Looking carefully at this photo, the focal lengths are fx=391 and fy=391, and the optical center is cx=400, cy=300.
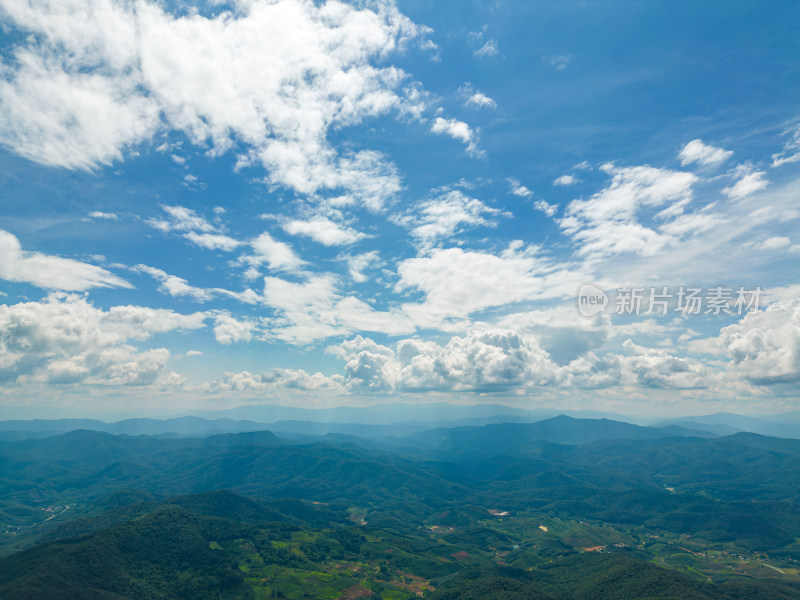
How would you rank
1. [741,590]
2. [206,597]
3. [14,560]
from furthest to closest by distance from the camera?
1. [741,590]
2. [206,597]
3. [14,560]

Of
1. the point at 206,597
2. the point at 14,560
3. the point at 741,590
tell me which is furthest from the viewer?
the point at 741,590

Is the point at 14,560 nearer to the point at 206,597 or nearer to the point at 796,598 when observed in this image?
the point at 206,597

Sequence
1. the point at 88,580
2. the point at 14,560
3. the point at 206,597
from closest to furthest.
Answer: the point at 88,580 → the point at 14,560 → the point at 206,597

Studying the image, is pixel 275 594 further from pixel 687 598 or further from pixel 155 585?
pixel 687 598

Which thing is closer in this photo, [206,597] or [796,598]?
[206,597]

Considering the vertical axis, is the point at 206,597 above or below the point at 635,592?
below

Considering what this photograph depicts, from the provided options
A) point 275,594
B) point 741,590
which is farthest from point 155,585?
point 741,590

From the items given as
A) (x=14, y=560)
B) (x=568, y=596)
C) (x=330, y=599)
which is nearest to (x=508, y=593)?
(x=568, y=596)

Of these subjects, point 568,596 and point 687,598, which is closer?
point 687,598

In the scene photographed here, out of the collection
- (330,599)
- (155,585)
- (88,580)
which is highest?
(88,580)
